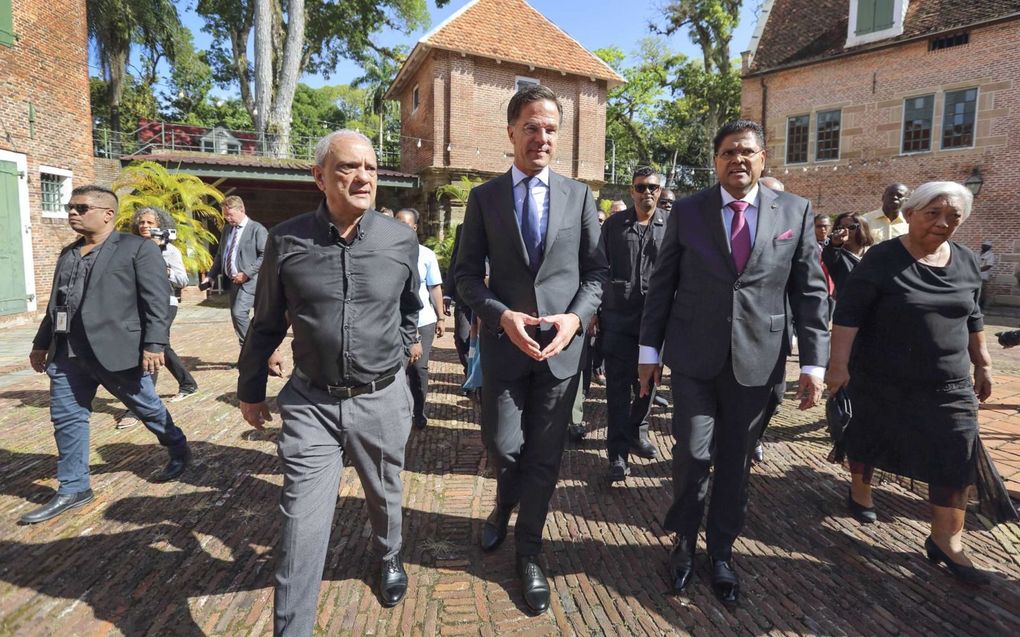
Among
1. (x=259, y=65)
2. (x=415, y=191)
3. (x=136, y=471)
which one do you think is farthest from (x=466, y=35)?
(x=136, y=471)

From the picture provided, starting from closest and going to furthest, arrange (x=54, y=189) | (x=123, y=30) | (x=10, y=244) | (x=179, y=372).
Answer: (x=179, y=372) < (x=10, y=244) < (x=54, y=189) < (x=123, y=30)

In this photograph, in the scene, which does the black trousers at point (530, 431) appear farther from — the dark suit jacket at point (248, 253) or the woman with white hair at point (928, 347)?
the dark suit jacket at point (248, 253)

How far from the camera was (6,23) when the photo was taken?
10.8 meters

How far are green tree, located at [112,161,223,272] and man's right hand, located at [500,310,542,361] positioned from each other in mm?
12979

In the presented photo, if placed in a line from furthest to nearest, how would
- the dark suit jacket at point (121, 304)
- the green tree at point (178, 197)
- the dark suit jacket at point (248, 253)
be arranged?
the green tree at point (178, 197) < the dark suit jacket at point (248, 253) < the dark suit jacket at point (121, 304)

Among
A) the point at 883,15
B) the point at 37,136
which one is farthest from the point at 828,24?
the point at 37,136

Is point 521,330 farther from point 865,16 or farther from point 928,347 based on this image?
point 865,16

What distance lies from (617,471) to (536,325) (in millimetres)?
1892

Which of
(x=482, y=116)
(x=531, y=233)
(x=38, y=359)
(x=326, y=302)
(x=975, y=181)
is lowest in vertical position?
(x=38, y=359)

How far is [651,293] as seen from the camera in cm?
292

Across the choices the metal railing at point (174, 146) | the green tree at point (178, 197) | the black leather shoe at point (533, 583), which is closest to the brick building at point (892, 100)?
the metal railing at point (174, 146)

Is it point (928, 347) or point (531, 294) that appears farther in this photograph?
point (928, 347)

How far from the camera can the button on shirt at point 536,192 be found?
270cm

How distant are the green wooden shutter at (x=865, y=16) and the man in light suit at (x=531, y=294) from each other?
764 inches
